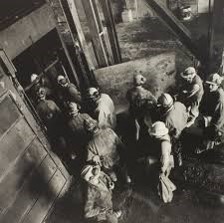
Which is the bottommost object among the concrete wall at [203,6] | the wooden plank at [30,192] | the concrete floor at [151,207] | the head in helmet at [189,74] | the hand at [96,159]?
the concrete wall at [203,6]

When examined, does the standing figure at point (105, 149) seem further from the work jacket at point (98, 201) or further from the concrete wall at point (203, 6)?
the concrete wall at point (203, 6)

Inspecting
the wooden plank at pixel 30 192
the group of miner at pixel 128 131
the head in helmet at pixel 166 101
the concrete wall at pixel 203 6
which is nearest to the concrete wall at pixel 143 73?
the group of miner at pixel 128 131

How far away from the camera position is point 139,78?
570 centimetres

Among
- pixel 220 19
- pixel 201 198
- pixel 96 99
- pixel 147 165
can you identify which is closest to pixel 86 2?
pixel 96 99

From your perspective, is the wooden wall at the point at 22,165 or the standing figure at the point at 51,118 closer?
the wooden wall at the point at 22,165

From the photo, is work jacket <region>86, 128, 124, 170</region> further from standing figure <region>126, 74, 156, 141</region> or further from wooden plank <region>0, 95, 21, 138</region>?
wooden plank <region>0, 95, 21, 138</region>

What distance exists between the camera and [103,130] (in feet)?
16.0

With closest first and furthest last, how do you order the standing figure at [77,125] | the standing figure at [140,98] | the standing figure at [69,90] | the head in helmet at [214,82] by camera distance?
the head in helmet at [214,82] → the standing figure at [77,125] → the standing figure at [140,98] → the standing figure at [69,90]

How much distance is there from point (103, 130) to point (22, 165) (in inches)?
64.6

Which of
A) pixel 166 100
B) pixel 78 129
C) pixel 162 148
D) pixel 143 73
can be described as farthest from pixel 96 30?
pixel 162 148

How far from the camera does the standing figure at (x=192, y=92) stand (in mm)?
5534

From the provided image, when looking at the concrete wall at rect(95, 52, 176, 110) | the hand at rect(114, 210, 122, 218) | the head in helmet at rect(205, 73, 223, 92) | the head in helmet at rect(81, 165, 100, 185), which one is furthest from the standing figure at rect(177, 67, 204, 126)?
the head in helmet at rect(81, 165, 100, 185)

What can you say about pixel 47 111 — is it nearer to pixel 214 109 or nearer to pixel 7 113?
pixel 7 113

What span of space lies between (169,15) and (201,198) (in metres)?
3.84
